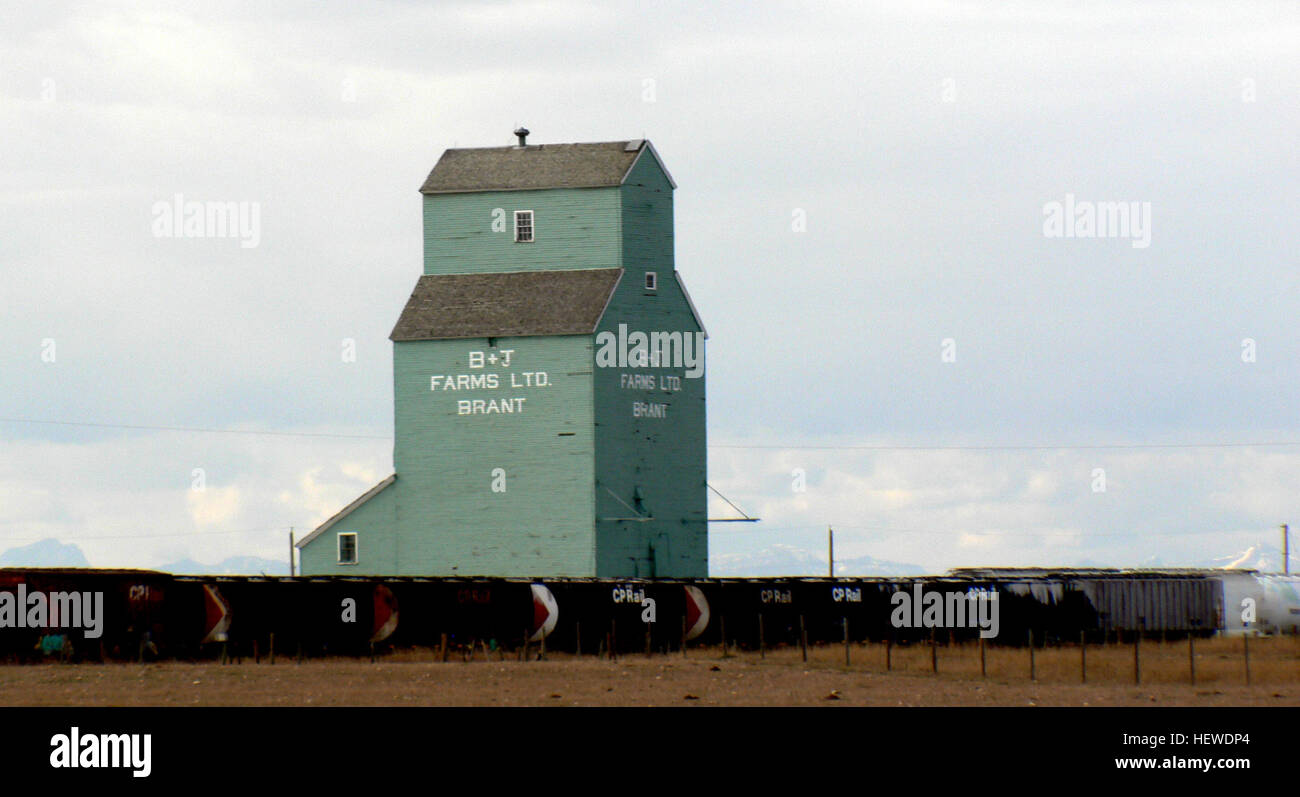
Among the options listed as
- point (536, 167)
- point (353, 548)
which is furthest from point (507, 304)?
point (353, 548)

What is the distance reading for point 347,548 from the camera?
65.7 meters

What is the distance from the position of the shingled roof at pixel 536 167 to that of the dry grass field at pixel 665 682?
74.2 ft

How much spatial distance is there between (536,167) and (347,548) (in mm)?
15627

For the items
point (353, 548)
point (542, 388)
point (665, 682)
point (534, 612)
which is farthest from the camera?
point (353, 548)

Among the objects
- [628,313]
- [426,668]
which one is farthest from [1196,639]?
[426,668]

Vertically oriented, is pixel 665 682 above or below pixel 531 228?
below

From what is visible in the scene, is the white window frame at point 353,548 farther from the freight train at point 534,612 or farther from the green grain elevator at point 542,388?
the freight train at point 534,612

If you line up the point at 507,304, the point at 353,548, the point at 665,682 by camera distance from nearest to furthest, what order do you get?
the point at 665,682, the point at 507,304, the point at 353,548

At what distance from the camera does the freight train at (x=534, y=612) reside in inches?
1718

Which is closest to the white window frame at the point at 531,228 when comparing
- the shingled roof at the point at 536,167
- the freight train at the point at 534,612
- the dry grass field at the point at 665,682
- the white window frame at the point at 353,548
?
the shingled roof at the point at 536,167

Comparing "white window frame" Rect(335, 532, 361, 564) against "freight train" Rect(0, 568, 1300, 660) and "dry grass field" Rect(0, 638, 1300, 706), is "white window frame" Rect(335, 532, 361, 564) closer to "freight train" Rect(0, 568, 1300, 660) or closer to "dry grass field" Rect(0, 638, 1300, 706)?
"freight train" Rect(0, 568, 1300, 660)

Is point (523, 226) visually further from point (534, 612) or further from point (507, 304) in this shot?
point (534, 612)

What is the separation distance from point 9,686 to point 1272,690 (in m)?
25.0

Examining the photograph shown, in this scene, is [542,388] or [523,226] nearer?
[542,388]
